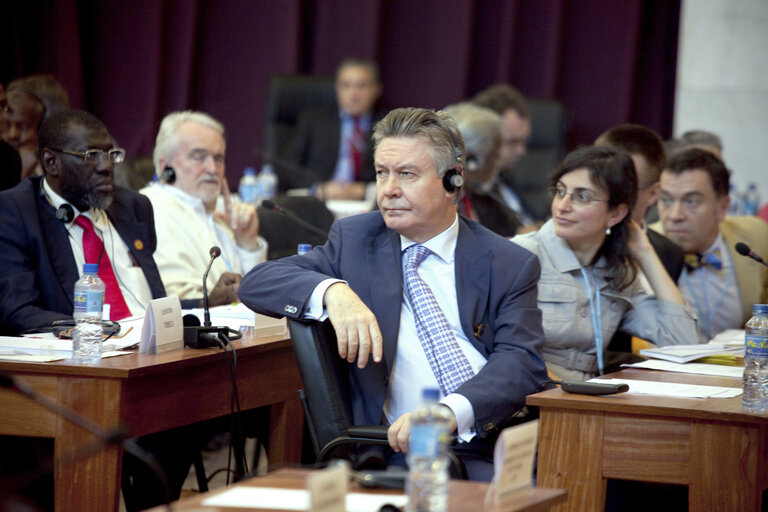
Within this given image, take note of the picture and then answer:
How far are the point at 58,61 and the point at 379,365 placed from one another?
4385 millimetres

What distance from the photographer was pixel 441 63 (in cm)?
696

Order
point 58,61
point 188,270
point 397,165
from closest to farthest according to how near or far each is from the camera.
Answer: point 397,165 → point 188,270 → point 58,61

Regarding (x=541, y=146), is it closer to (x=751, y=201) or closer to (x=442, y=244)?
(x=751, y=201)

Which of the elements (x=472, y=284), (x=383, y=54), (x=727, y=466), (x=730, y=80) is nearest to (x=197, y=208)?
(x=472, y=284)

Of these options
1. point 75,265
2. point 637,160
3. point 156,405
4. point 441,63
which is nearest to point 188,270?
point 75,265

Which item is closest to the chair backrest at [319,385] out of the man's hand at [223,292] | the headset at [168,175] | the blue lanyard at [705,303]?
the man's hand at [223,292]

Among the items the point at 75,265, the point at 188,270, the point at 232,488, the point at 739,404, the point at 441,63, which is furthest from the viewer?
the point at 441,63

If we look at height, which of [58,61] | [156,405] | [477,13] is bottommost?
[156,405]

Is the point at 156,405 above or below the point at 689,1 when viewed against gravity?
below

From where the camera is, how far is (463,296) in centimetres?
241

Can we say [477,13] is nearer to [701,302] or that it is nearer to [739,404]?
[701,302]

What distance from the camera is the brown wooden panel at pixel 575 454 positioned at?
2.16 metres

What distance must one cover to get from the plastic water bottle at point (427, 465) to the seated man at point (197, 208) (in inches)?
96.8

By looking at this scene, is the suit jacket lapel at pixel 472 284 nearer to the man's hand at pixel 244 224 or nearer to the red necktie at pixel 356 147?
the man's hand at pixel 244 224
